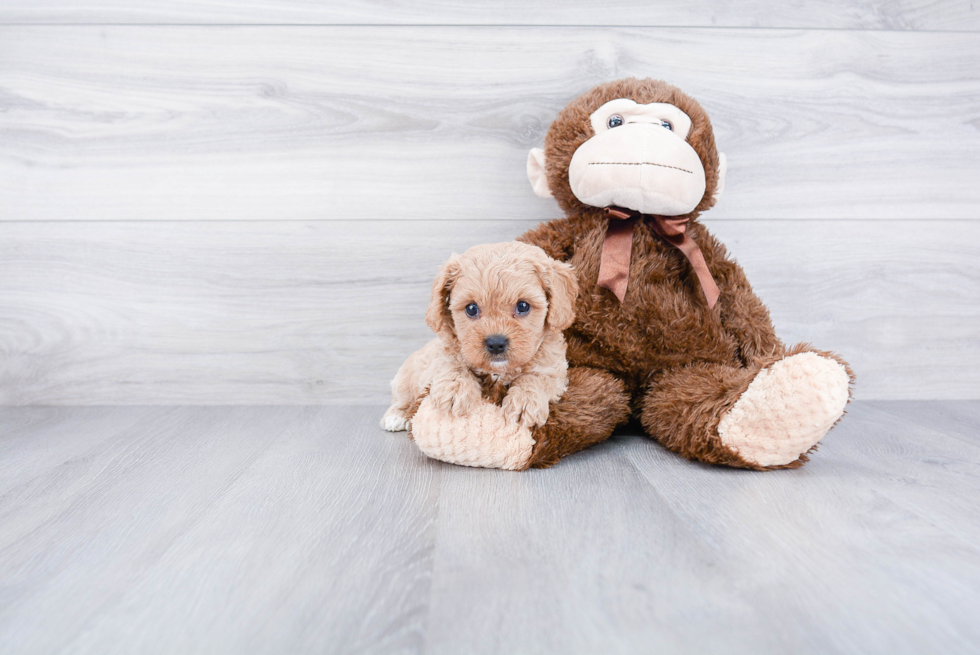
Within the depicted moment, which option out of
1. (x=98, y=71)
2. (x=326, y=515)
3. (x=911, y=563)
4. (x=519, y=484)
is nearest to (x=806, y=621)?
(x=911, y=563)

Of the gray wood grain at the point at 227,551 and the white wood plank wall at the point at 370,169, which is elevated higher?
the white wood plank wall at the point at 370,169

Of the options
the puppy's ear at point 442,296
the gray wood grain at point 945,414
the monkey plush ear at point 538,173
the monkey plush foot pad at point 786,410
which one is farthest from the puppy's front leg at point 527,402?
the gray wood grain at point 945,414

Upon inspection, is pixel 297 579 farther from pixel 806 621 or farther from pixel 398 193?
pixel 398 193

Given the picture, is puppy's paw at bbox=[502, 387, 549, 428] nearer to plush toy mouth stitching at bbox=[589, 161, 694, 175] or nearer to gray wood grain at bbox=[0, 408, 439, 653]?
gray wood grain at bbox=[0, 408, 439, 653]

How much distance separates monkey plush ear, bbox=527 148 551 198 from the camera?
1.02 metres

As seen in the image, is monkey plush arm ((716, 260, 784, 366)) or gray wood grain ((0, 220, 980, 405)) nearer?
monkey plush arm ((716, 260, 784, 366))

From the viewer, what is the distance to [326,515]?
2.24ft

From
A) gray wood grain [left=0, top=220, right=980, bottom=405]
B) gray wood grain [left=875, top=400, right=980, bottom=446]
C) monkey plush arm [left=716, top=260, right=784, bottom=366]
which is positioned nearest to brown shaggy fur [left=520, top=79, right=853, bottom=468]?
monkey plush arm [left=716, top=260, right=784, bottom=366]

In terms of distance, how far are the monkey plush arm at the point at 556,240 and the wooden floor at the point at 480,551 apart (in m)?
0.30

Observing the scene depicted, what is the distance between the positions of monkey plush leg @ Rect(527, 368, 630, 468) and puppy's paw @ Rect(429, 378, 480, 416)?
0.30 ft

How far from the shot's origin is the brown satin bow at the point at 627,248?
2.99 feet

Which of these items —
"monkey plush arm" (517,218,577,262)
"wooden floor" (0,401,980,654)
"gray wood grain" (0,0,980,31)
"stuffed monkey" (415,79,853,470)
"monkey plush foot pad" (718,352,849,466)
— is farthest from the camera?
"gray wood grain" (0,0,980,31)

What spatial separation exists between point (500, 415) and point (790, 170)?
2.49 feet

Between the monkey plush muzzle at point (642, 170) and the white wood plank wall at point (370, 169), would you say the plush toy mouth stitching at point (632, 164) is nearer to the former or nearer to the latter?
the monkey plush muzzle at point (642, 170)
